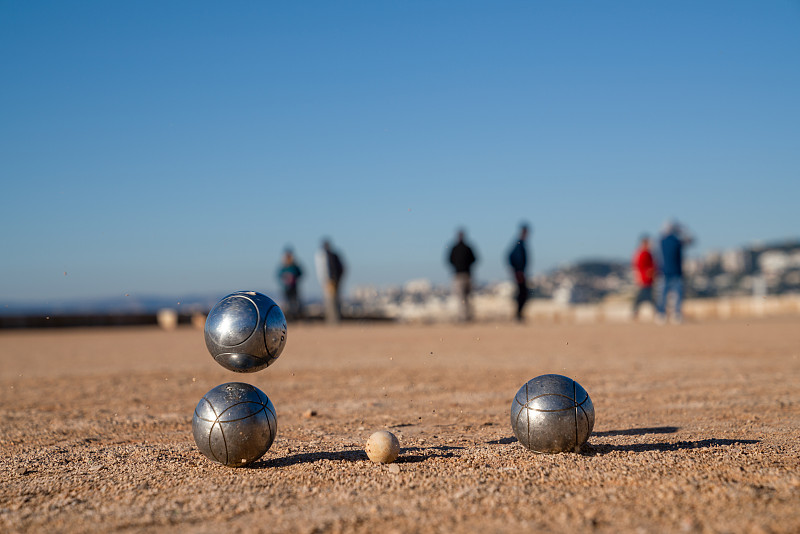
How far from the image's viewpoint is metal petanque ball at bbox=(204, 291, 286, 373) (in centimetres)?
566

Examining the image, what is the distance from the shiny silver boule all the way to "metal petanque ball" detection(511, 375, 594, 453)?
77.2 inches

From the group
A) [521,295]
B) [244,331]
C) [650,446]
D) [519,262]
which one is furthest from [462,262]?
[244,331]

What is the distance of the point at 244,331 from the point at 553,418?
2.56 m

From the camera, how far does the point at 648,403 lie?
804 cm

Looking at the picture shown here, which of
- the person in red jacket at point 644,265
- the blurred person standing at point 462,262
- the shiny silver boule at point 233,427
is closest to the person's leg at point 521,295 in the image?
the blurred person standing at point 462,262

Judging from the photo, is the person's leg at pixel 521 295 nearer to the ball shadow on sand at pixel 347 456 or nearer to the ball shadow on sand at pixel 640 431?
the ball shadow on sand at pixel 640 431

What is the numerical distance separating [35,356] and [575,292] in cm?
3668

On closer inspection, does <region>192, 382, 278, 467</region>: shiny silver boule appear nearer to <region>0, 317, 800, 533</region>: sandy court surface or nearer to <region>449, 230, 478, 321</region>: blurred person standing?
<region>0, 317, 800, 533</region>: sandy court surface

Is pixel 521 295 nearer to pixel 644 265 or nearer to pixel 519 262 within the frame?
pixel 519 262

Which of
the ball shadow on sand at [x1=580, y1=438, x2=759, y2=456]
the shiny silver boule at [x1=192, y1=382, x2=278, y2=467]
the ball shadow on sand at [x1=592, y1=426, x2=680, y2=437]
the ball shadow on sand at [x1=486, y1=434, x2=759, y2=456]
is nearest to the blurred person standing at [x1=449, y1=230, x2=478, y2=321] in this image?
the ball shadow on sand at [x1=592, y1=426, x2=680, y2=437]

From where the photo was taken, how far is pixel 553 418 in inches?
207

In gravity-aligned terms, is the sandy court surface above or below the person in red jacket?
below

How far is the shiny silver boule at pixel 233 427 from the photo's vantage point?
5.06 m

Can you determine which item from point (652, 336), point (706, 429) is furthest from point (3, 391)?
point (652, 336)
